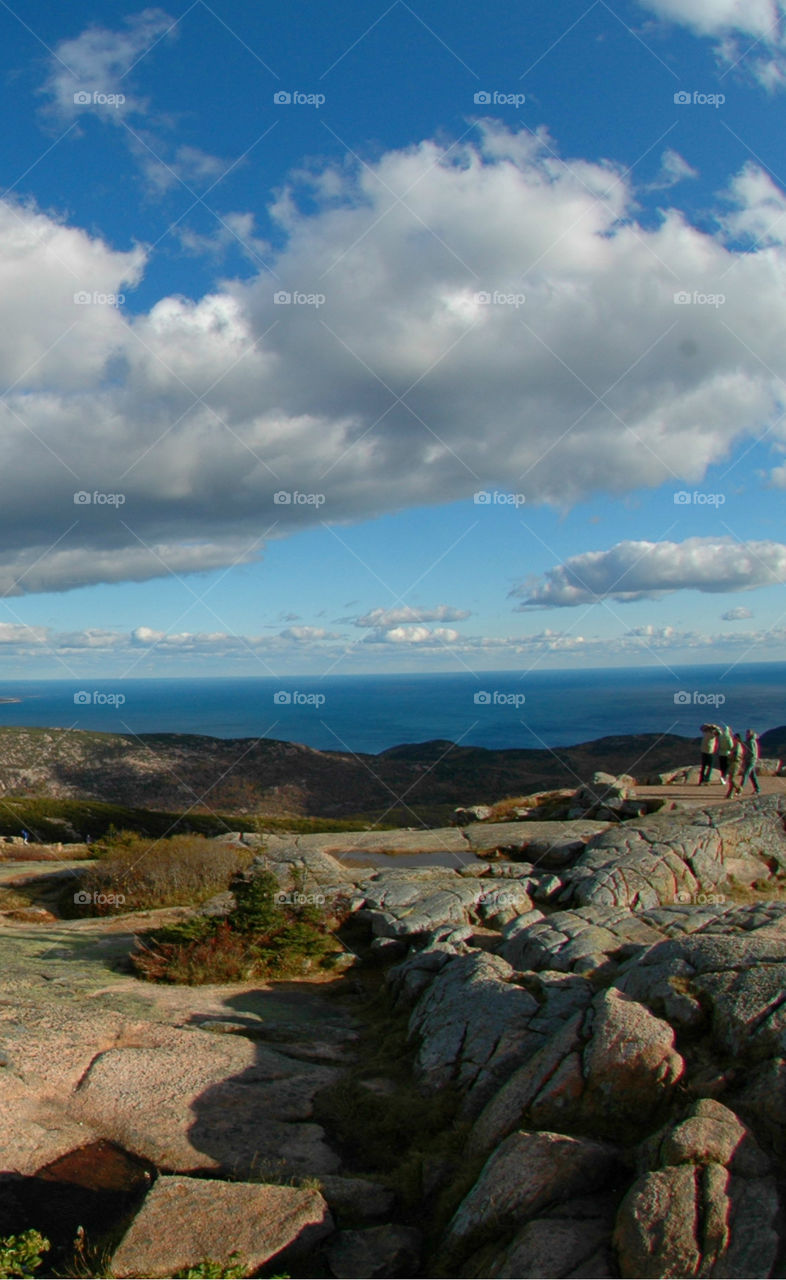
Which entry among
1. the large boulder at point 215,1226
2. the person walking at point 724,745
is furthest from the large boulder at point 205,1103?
the person walking at point 724,745

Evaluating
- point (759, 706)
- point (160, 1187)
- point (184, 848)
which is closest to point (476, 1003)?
point (160, 1187)

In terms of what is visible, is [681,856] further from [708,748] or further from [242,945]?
[708,748]

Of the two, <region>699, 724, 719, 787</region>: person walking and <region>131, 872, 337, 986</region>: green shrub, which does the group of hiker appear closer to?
<region>699, 724, 719, 787</region>: person walking

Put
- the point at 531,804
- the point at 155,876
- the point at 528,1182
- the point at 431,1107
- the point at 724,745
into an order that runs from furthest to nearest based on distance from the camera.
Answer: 1. the point at 531,804
2. the point at 724,745
3. the point at 155,876
4. the point at 431,1107
5. the point at 528,1182

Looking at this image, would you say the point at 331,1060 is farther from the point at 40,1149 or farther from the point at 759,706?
the point at 759,706

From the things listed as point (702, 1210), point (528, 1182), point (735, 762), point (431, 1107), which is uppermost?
point (735, 762)

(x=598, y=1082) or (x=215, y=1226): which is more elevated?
(x=598, y=1082)

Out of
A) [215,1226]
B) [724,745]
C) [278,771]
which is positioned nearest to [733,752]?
[724,745]

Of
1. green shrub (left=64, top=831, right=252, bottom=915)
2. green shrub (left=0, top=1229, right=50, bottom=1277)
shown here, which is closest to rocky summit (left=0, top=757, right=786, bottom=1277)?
green shrub (left=0, top=1229, right=50, bottom=1277)
